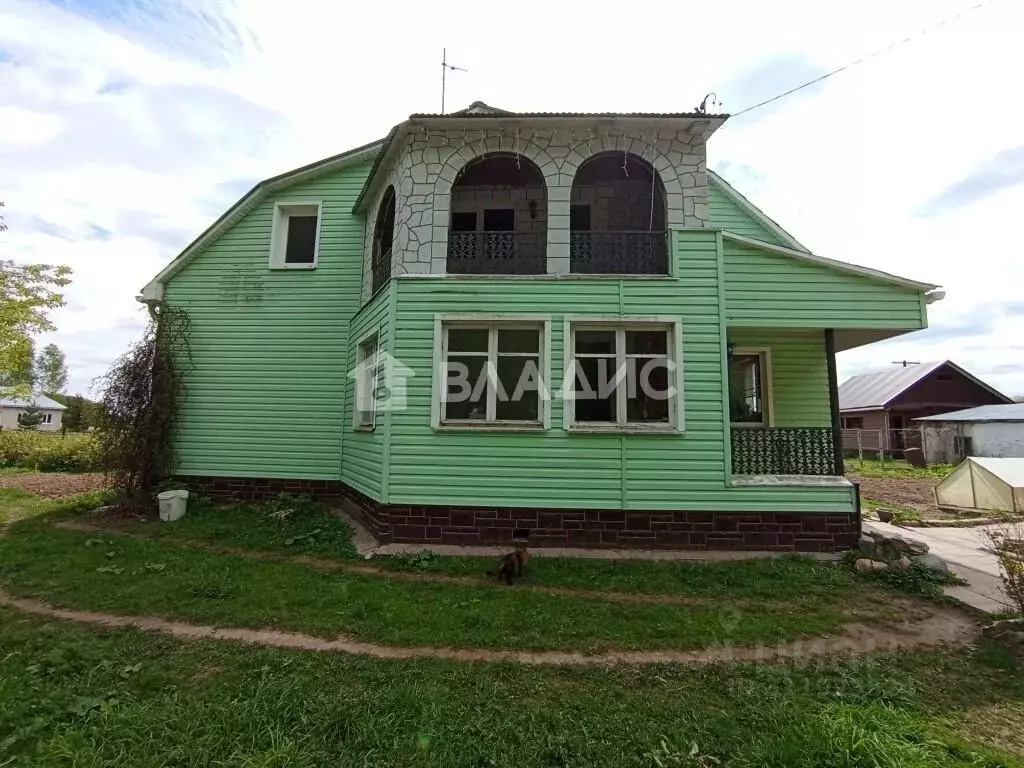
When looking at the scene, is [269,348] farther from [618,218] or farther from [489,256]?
[618,218]

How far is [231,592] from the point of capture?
5488mm

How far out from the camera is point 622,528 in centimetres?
742

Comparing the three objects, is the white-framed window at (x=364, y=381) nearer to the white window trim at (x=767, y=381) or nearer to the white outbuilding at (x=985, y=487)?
the white window trim at (x=767, y=381)

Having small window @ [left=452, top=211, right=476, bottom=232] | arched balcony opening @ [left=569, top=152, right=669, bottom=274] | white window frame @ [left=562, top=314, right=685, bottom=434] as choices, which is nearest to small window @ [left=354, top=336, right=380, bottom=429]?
small window @ [left=452, top=211, right=476, bottom=232]

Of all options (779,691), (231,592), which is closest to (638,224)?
(779,691)

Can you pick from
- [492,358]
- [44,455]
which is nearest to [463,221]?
[492,358]

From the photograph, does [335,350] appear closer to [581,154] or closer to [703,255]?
[581,154]

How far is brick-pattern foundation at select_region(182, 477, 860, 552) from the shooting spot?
291 inches

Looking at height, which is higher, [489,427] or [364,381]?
[364,381]

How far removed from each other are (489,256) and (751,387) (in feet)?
20.9

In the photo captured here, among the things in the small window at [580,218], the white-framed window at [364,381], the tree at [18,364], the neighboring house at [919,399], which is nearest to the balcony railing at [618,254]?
the small window at [580,218]

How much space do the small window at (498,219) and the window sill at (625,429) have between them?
4.55 m

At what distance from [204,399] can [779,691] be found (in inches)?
446

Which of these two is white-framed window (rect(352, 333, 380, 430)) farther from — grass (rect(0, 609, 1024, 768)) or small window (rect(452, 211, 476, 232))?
grass (rect(0, 609, 1024, 768))
